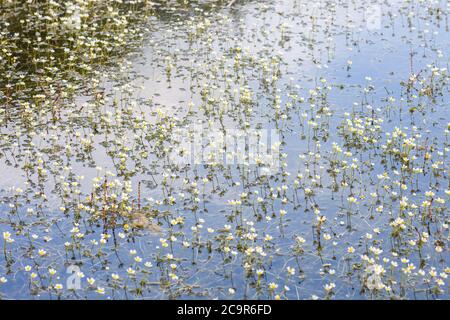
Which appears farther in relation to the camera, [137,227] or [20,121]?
[20,121]

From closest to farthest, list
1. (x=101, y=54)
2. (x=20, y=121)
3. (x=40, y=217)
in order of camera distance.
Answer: (x=40, y=217)
(x=20, y=121)
(x=101, y=54)

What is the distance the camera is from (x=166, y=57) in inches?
694

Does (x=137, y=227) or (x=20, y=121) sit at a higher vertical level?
(x=20, y=121)

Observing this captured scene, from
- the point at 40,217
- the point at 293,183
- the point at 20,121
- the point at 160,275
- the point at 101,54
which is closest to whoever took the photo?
the point at 160,275

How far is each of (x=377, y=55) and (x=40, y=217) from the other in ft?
34.6

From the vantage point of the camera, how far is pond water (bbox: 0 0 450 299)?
33.1 feet

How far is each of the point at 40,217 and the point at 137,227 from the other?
183 centimetres

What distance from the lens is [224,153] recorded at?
13312 millimetres

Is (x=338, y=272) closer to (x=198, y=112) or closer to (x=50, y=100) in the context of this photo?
(x=198, y=112)

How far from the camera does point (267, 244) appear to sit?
10633mm

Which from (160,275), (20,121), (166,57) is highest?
(166,57)

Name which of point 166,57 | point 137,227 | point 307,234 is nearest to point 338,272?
point 307,234

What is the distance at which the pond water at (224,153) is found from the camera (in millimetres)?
10086

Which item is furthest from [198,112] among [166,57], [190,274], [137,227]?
[190,274]
